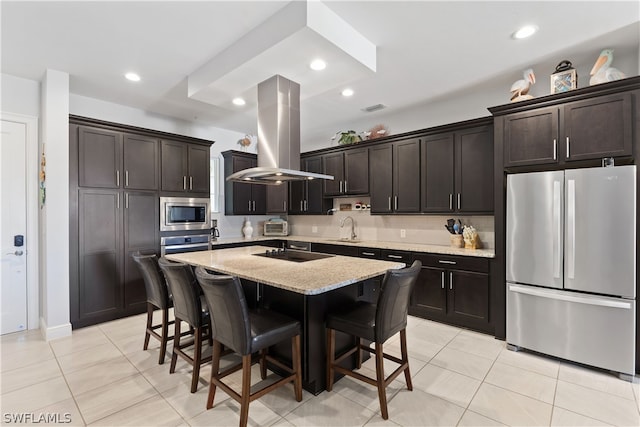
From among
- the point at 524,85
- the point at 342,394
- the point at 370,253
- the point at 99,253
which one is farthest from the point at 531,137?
the point at 99,253

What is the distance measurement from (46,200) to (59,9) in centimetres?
190

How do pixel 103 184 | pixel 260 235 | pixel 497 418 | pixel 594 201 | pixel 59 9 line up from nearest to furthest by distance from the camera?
pixel 497 418 → pixel 59 9 → pixel 594 201 → pixel 103 184 → pixel 260 235

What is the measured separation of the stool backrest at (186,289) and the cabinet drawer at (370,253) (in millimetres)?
2462

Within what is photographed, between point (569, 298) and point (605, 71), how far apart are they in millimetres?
2001

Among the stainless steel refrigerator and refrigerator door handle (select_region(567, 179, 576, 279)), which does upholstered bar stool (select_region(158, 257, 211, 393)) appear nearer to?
the stainless steel refrigerator

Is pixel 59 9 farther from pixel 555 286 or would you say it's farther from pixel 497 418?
pixel 555 286

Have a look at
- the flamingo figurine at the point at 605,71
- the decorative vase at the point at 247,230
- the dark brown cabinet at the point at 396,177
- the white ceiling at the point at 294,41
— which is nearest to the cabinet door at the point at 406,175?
the dark brown cabinet at the point at 396,177

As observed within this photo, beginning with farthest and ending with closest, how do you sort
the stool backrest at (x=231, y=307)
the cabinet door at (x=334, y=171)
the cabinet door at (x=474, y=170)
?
the cabinet door at (x=334, y=171), the cabinet door at (x=474, y=170), the stool backrest at (x=231, y=307)

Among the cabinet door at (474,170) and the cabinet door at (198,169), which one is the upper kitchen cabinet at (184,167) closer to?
the cabinet door at (198,169)

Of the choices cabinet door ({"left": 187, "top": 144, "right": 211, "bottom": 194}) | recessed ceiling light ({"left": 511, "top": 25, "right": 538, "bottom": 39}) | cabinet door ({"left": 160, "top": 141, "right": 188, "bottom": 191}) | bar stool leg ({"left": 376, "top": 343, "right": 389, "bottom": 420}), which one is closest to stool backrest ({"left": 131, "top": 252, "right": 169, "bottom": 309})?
cabinet door ({"left": 160, "top": 141, "right": 188, "bottom": 191})

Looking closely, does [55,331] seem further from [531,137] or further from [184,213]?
[531,137]

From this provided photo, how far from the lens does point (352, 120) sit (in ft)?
16.6

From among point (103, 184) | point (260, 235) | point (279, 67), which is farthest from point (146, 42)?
point (260, 235)

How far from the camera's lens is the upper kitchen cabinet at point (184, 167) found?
429cm
